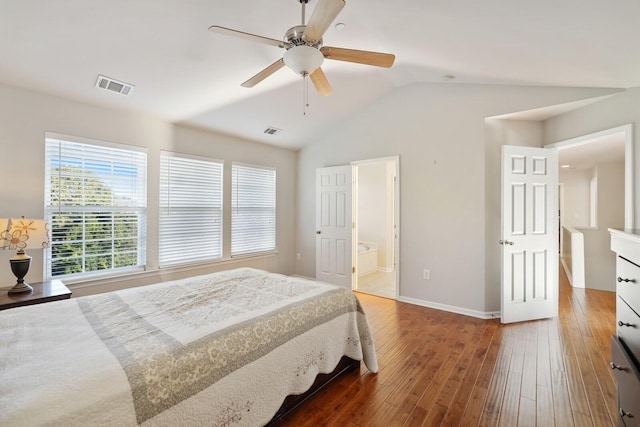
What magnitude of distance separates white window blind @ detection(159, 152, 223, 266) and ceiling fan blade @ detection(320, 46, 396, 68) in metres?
2.67

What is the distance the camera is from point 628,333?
49.7 inches

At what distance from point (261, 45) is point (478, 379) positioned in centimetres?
335

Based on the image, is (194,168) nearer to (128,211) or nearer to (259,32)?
(128,211)

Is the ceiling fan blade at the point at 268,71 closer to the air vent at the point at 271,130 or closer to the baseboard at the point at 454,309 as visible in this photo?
the air vent at the point at 271,130

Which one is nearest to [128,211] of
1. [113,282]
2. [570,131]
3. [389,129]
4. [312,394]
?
[113,282]

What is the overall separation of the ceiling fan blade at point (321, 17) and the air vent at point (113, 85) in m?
2.09

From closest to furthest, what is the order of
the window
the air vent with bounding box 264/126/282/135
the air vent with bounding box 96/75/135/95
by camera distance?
the air vent with bounding box 96/75/135/95, the window, the air vent with bounding box 264/126/282/135

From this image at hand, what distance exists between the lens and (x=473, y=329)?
3117 millimetres

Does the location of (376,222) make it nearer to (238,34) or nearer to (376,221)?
(376,221)

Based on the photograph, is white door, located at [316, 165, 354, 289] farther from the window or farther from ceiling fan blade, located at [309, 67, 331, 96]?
the window

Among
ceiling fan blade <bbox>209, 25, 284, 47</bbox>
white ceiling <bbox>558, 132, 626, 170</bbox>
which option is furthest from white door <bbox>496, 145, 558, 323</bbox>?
ceiling fan blade <bbox>209, 25, 284, 47</bbox>

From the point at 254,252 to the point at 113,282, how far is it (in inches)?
78.1

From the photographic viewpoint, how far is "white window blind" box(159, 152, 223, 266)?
3705 mm

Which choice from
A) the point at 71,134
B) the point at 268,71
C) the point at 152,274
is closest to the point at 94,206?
the point at 71,134
